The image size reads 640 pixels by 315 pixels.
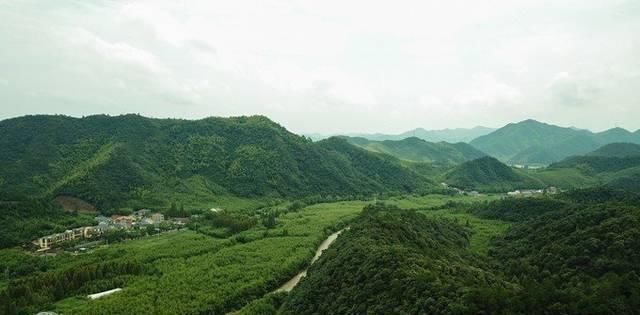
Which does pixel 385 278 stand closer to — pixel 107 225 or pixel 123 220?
pixel 107 225

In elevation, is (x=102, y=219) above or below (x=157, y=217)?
above

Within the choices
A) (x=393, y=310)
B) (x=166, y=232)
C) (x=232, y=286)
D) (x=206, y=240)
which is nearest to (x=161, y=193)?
(x=166, y=232)

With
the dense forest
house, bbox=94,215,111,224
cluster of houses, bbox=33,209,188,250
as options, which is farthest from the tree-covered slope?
house, bbox=94,215,111,224

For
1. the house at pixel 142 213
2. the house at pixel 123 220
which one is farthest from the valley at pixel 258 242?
the house at pixel 123 220

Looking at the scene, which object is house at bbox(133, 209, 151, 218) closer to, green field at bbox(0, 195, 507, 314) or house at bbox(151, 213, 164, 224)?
house at bbox(151, 213, 164, 224)

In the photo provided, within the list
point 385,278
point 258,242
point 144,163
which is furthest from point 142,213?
point 385,278

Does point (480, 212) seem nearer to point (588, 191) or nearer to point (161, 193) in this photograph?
point (588, 191)
